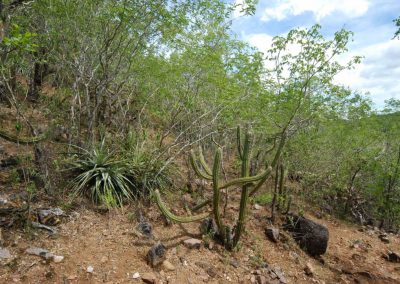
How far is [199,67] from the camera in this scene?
21.9 ft

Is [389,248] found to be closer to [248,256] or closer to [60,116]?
[248,256]

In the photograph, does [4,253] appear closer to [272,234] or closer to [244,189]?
[244,189]

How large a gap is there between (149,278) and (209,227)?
1.70 metres

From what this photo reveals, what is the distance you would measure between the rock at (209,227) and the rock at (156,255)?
1105mm

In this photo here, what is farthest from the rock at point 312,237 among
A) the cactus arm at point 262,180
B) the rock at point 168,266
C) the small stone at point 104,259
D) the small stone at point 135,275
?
the small stone at point 104,259

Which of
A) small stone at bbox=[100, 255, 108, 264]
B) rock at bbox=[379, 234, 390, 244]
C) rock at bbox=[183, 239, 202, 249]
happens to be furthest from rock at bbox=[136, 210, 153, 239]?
rock at bbox=[379, 234, 390, 244]

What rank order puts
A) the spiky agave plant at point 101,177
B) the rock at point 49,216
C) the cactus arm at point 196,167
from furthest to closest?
the spiky agave plant at point 101,177 → the cactus arm at point 196,167 → the rock at point 49,216

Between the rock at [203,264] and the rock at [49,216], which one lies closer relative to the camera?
the rock at [49,216]

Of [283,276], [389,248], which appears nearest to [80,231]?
[283,276]

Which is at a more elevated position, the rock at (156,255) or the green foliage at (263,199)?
the green foliage at (263,199)

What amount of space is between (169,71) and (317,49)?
3.26 metres

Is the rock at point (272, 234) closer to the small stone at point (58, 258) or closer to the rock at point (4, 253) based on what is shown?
the small stone at point (58, 258)

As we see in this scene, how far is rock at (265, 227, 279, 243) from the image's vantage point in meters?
5.73

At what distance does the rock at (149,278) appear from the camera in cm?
369
